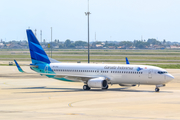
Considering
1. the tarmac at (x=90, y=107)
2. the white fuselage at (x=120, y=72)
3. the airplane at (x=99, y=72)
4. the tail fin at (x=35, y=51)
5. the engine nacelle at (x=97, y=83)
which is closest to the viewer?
the tarmac at (x=90, y=107)

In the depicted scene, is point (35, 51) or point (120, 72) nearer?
point (120, 72)

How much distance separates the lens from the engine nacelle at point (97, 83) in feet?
152

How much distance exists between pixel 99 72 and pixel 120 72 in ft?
10.5

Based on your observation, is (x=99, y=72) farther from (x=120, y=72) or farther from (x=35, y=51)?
(x=35, y=51)

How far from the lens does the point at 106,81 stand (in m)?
47.2

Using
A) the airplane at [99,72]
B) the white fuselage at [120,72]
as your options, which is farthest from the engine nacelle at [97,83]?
the white fuselage at [120,72]

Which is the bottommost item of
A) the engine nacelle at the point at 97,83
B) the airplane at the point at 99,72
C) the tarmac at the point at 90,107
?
the tarmac at the point at 90,107

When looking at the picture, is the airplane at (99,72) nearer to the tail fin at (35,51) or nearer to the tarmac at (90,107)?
the tail fin at (35,51)

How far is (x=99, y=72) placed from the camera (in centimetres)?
4869

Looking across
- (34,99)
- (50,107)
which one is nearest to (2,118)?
(50,107)

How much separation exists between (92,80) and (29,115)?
66.9ft

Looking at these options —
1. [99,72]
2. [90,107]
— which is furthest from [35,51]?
[90,107]

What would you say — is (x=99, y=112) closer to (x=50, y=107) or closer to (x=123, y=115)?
(x=123, y=115)

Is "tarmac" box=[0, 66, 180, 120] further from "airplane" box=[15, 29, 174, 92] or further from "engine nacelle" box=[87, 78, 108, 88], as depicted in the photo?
"airplane" box=[15, 29, 174, 92]
